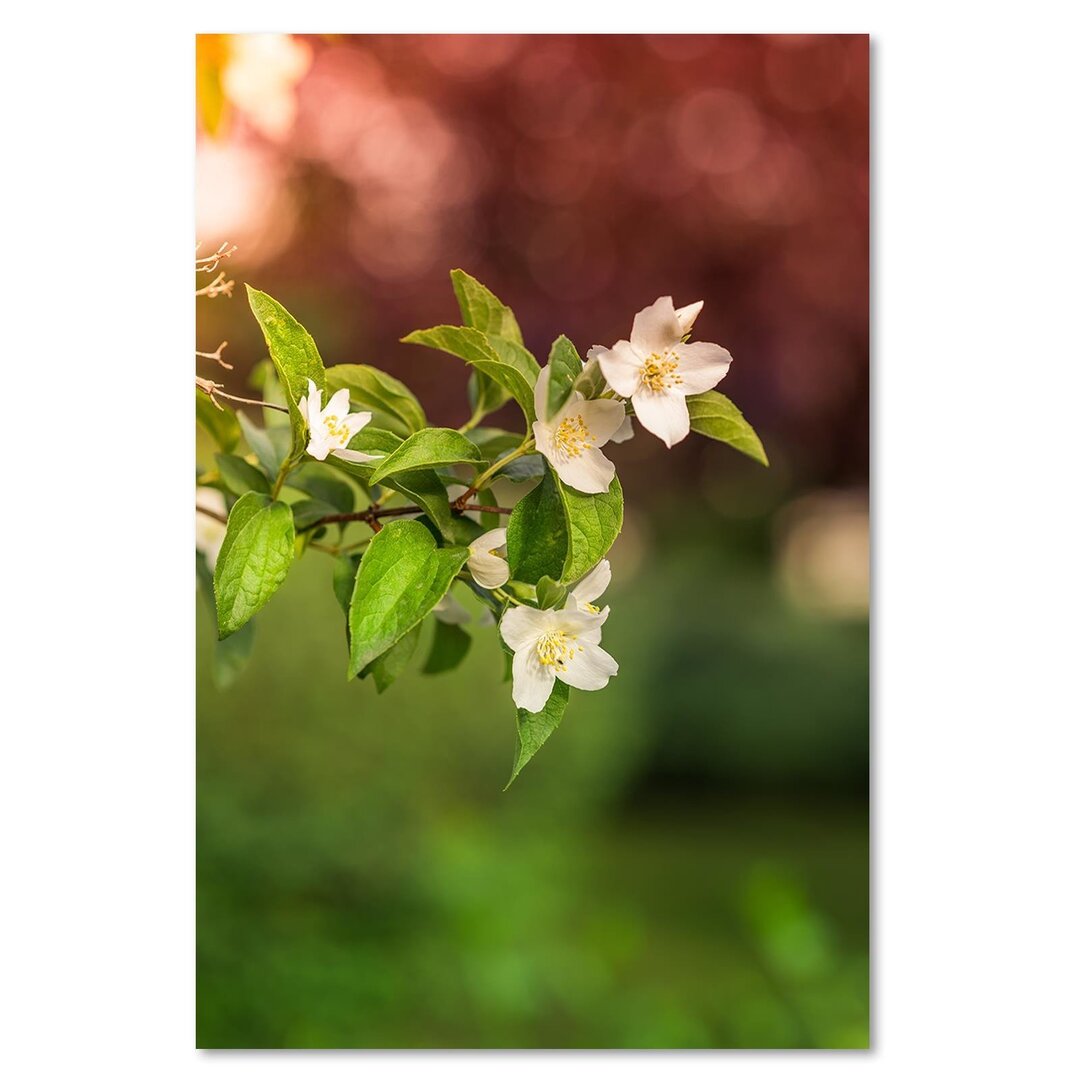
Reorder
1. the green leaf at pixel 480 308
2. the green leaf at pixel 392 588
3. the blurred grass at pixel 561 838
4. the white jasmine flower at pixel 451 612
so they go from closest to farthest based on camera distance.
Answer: the green leaf at pixel 392 588 → the green leaf at pixel 480 308 → the white jasmine flower at pixel 451 612 → the blurred grass at pixel 561 838

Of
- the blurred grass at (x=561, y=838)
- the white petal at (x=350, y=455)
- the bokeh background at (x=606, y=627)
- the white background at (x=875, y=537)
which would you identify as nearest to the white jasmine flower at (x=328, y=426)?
the white petal at (x=350, y=455)

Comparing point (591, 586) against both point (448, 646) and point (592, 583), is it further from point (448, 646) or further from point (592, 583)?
point (448, 646)

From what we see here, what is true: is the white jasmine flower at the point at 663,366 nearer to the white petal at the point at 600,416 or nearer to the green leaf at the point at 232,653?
the white petal at the point at 600,416

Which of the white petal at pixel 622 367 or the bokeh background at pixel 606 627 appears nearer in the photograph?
the white petal at pixel 622 367

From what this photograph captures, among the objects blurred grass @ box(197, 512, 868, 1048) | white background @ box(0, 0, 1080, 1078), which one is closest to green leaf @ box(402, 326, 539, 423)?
white background @ box(0, 0, 1080, 1078)

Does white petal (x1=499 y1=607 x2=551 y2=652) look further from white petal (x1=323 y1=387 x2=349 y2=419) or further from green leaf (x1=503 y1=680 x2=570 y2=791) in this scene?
white petal (x1=323 y1=387 x2=349 y2=419)
